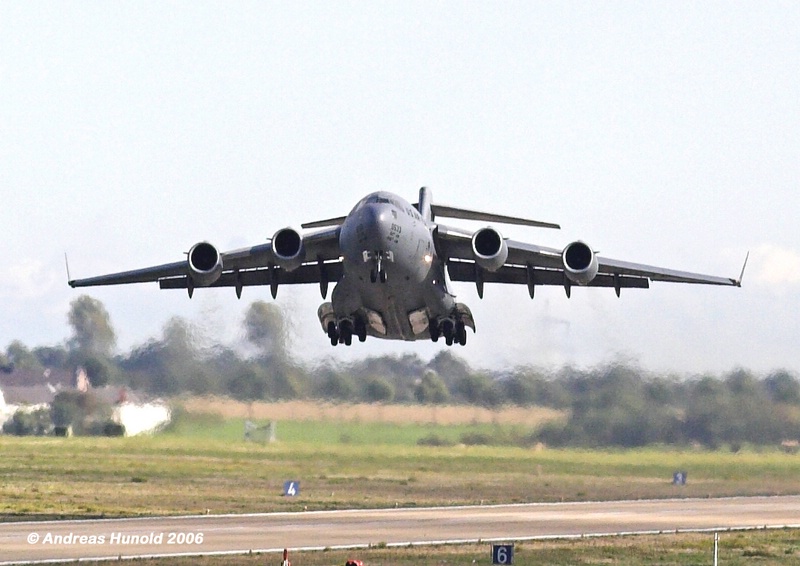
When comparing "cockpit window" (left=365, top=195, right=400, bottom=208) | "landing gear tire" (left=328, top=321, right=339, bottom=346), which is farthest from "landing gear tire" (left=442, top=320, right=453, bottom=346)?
"cockpit window" (left=365, top=195, right=400, bottom=208)

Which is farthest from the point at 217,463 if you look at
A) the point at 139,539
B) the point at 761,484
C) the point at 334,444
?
the point at 761,484

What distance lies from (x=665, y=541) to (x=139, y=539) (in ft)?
34.4

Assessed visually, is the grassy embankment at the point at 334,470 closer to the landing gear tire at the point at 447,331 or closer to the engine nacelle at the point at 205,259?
the landing gear tire at the point at 447,331

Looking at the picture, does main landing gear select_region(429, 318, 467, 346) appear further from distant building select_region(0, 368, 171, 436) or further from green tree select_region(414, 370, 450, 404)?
distant building select_region(0, 368, 171, 436)

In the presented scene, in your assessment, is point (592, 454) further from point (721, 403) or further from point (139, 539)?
point (139, 539)

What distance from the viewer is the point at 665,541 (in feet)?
93.9

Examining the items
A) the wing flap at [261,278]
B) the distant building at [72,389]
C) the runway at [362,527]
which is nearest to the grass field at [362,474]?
the distant building at [72,389]

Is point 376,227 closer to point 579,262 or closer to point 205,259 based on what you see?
point 205,259

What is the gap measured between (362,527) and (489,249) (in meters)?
7.83

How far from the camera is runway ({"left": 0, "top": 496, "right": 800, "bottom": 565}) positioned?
86.0 feet

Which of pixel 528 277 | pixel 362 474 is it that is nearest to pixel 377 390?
pixel 528 277

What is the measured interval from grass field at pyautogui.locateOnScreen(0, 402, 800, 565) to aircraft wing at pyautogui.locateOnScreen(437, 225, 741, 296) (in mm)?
4483

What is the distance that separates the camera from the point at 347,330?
27172 mm

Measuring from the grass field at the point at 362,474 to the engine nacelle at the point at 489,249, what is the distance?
5.32 meters
